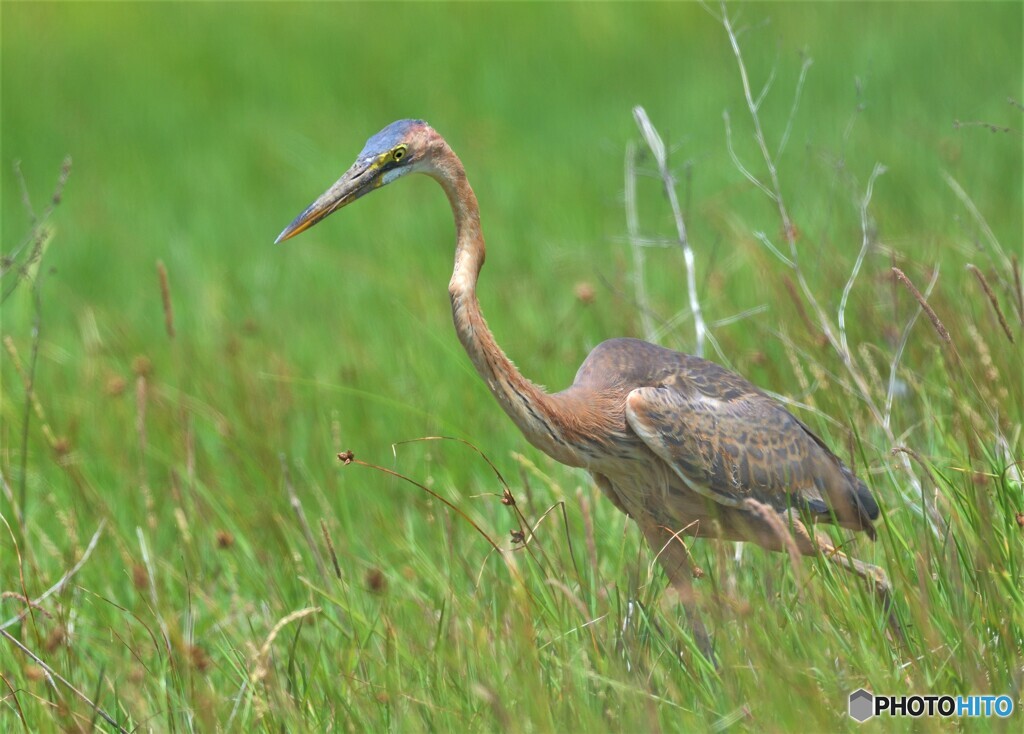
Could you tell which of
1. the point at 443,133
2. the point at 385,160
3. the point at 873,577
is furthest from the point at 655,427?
the point at 443,133

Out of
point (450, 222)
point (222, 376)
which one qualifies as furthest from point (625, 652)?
point (450, 222)

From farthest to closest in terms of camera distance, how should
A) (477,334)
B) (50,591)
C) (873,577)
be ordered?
(477,334) → (50,591) → (873,577)

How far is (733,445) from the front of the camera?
408 cm

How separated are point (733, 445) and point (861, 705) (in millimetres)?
1463

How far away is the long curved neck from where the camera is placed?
3.48 m

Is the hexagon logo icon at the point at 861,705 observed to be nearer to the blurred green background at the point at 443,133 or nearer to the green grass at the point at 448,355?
the green grass at the point at 448,355

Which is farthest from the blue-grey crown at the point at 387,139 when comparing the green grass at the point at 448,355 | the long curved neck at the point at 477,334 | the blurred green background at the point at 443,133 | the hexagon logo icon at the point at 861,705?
the hexagon logo icon at the point at 861,705

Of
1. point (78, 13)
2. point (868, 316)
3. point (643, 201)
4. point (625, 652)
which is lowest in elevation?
point (625, 652)

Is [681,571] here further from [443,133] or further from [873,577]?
[443,133]

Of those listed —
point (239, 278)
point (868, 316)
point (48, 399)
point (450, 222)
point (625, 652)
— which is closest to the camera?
point (625, 652)

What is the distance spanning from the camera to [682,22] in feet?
44.3

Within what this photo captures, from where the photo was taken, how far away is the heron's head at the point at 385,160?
351 centimetres

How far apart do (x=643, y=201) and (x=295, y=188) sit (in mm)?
2705

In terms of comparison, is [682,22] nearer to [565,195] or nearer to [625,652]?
[565,195]
